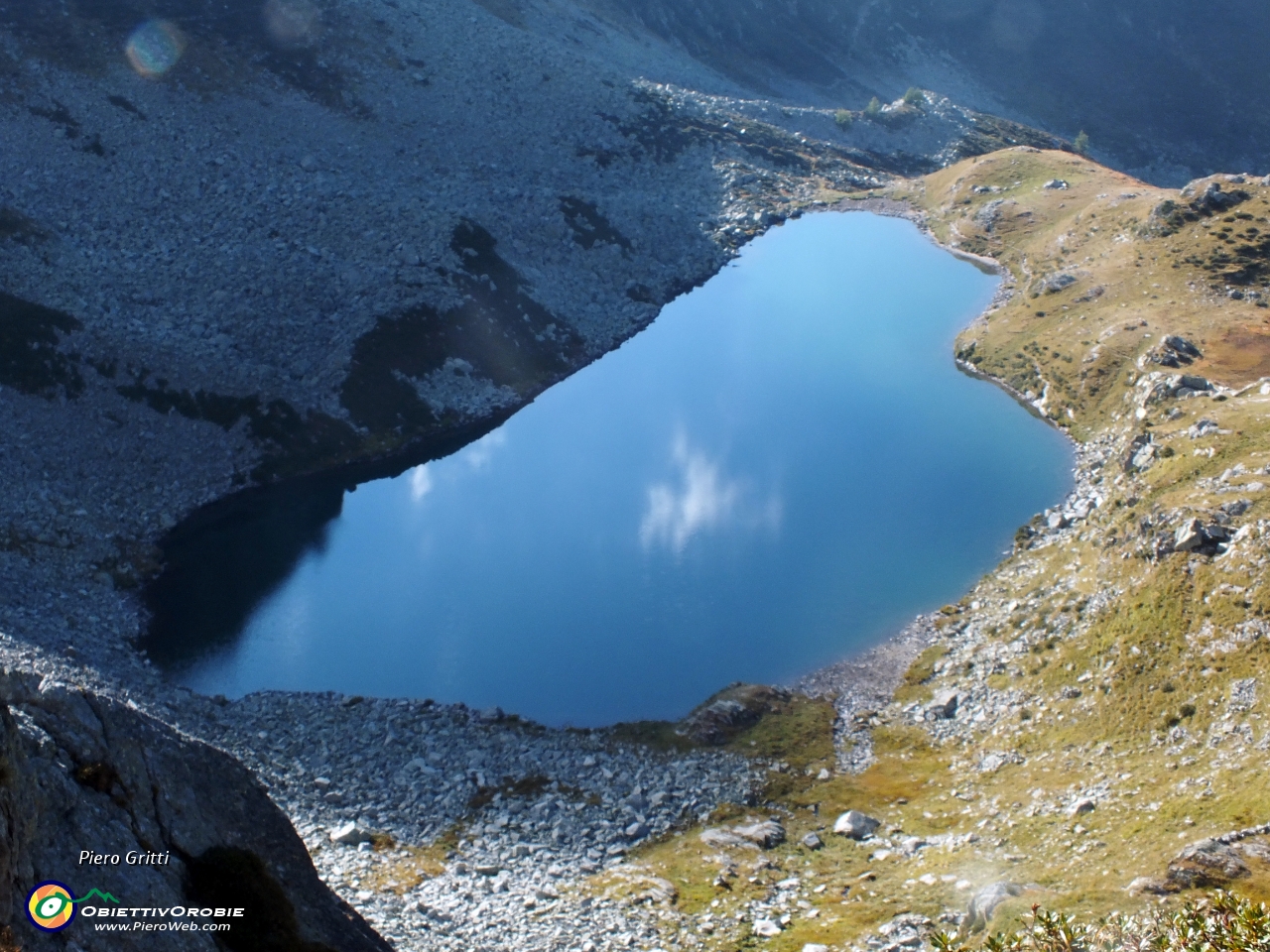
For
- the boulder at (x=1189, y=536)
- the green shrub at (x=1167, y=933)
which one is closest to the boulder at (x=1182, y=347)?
the boulder at (x=1189, y=536)

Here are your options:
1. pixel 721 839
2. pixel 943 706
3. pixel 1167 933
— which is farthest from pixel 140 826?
pixel 943 706

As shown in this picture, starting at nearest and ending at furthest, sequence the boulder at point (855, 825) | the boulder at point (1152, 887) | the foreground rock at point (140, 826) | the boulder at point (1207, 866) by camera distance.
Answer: the foreground rock at point (140, 826)
the boulder at point (1207, 866)
the boulder at point (1152, 887)
the boulder at point (855, 825)

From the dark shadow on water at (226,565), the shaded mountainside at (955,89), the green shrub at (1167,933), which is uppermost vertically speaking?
the shaded mountainside at (955,89)

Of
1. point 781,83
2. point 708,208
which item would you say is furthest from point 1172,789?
point 781,83

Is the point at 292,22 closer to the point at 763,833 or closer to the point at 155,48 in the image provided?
the point at 155,48

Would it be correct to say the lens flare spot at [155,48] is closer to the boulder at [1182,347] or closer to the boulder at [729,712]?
the boulder at [729,712]

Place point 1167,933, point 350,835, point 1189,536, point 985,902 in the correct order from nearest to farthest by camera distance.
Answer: point 1167,933 → point 985,902 → point 350,835 → point 1189,536
